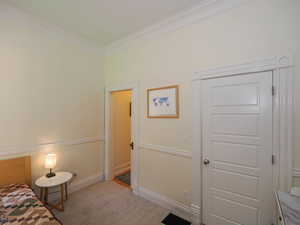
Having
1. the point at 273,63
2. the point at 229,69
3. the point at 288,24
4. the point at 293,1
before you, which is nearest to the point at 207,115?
the point at 229,69

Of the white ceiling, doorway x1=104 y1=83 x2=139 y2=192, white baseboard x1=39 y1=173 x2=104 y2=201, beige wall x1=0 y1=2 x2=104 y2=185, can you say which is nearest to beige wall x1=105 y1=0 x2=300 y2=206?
doorway x1=104 y1=83 x2=139 y2=192

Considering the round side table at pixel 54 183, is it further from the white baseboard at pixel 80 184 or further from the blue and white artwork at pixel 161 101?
the blue and white artwork at pixel 161 101

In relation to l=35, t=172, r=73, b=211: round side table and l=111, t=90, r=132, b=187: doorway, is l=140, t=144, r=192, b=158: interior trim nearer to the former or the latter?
l=111, t=90, r=132, b=187: doorway

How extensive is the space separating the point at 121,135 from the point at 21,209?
8.06 ft

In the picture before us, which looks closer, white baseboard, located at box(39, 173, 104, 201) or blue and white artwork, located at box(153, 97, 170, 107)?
blue and white artwork, located at box(153, 97, 170, 107)

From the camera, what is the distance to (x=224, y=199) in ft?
5.70

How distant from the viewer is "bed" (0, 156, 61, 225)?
1246mm

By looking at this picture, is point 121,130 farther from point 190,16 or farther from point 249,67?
point 249,67

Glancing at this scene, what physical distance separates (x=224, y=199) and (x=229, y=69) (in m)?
1.64

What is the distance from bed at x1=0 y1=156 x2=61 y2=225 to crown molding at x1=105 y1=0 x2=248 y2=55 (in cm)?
278

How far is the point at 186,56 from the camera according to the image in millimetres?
2039

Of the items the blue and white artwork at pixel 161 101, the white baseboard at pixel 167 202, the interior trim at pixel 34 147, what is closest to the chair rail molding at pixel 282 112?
the blue and white artwork at pixel 161 101

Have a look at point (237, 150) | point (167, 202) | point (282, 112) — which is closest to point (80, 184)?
point (167, 202)

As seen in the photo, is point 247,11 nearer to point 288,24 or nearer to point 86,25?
point 288,24
